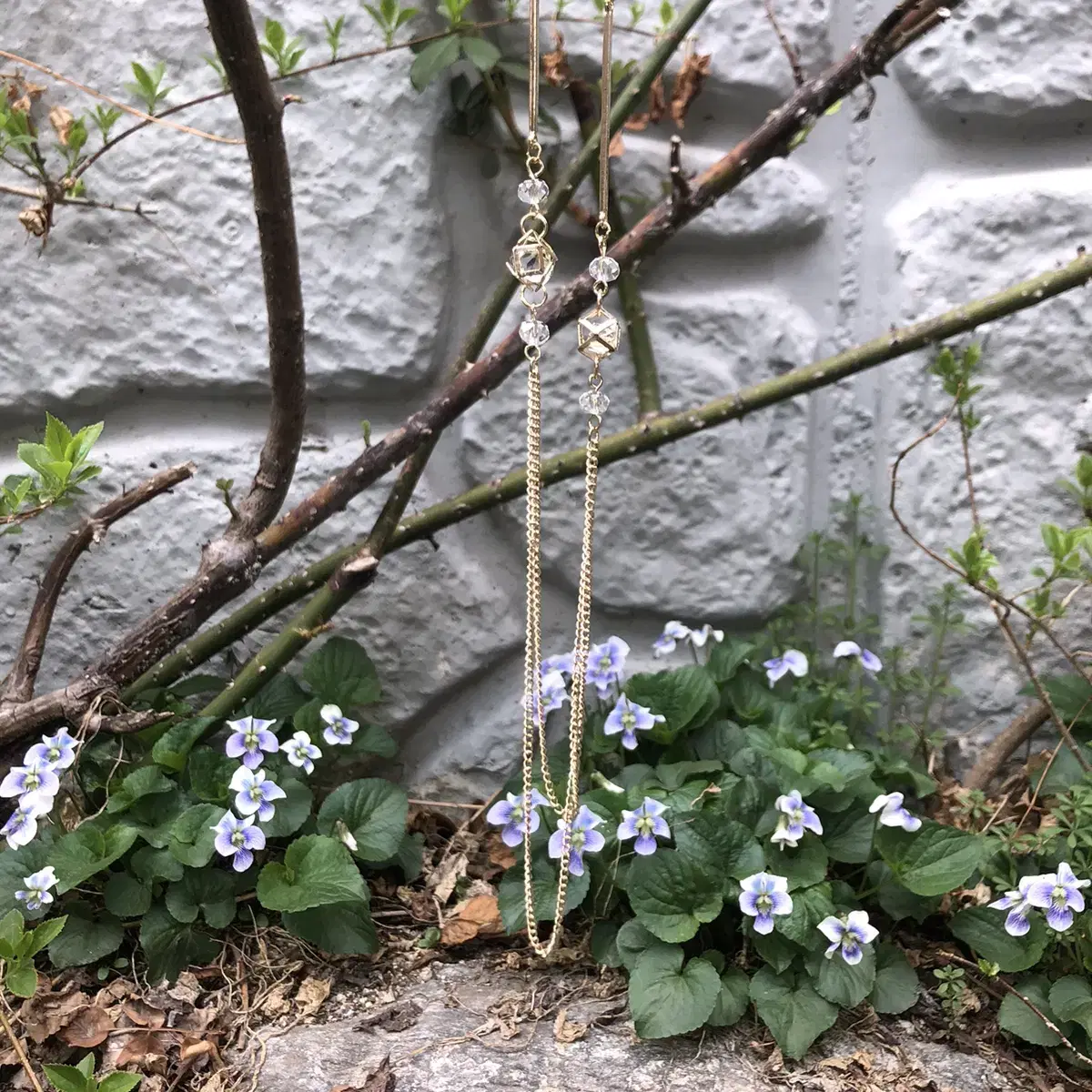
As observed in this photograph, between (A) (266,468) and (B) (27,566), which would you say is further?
(B) (27,566)

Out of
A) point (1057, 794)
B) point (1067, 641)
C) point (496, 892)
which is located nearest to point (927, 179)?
point (1067, 641)

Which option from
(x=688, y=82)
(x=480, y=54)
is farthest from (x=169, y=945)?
(x=688, y=82)

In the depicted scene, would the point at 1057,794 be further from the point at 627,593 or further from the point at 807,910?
the point at 627,593

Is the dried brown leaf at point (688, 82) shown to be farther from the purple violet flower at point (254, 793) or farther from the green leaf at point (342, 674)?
the purple violet flower at point (254, 793)

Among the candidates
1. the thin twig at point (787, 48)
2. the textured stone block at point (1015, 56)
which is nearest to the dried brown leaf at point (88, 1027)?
the thin twig at point (787, 48)

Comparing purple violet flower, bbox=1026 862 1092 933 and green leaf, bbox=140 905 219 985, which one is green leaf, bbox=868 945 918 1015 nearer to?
purple violet flower, bbox=1026 862 1092 933

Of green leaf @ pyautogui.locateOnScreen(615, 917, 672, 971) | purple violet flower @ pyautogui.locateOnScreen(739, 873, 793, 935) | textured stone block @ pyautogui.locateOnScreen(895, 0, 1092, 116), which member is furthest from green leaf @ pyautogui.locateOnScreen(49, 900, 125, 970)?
textured stone block @ pyautogui.locateOnScreen(895, 0, 1092, 116)
